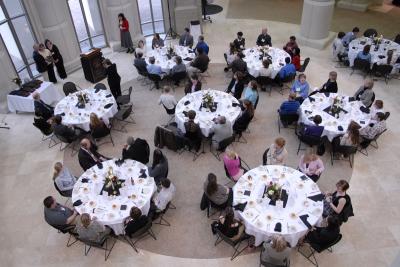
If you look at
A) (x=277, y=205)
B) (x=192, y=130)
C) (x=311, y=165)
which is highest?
(x=192, y=130)

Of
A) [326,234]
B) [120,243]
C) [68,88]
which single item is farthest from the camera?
[68,88]

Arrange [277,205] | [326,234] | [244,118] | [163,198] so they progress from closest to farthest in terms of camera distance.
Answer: [326,234] < [277,205] < [163,198] < [244,118]

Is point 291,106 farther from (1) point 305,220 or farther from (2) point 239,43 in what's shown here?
(2) point 239,43

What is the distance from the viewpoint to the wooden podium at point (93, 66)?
41.7 feet

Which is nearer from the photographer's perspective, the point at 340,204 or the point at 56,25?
the point at 340,204

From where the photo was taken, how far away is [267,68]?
11695 millimetres

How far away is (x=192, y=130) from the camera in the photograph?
9.01 metres

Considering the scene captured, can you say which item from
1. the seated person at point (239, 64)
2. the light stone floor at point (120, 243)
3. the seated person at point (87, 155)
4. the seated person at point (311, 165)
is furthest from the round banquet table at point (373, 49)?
the seated person at point (87, 155)

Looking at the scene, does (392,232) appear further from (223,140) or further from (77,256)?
(77,256)

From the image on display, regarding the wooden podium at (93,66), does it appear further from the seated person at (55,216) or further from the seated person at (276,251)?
the seated person at (276,251)

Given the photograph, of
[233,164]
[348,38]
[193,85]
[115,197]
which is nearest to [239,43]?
[193,85]

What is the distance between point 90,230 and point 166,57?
7512 mm

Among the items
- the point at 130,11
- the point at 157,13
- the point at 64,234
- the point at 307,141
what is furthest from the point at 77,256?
the point at 157,13

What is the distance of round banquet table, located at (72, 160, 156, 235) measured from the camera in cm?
718
